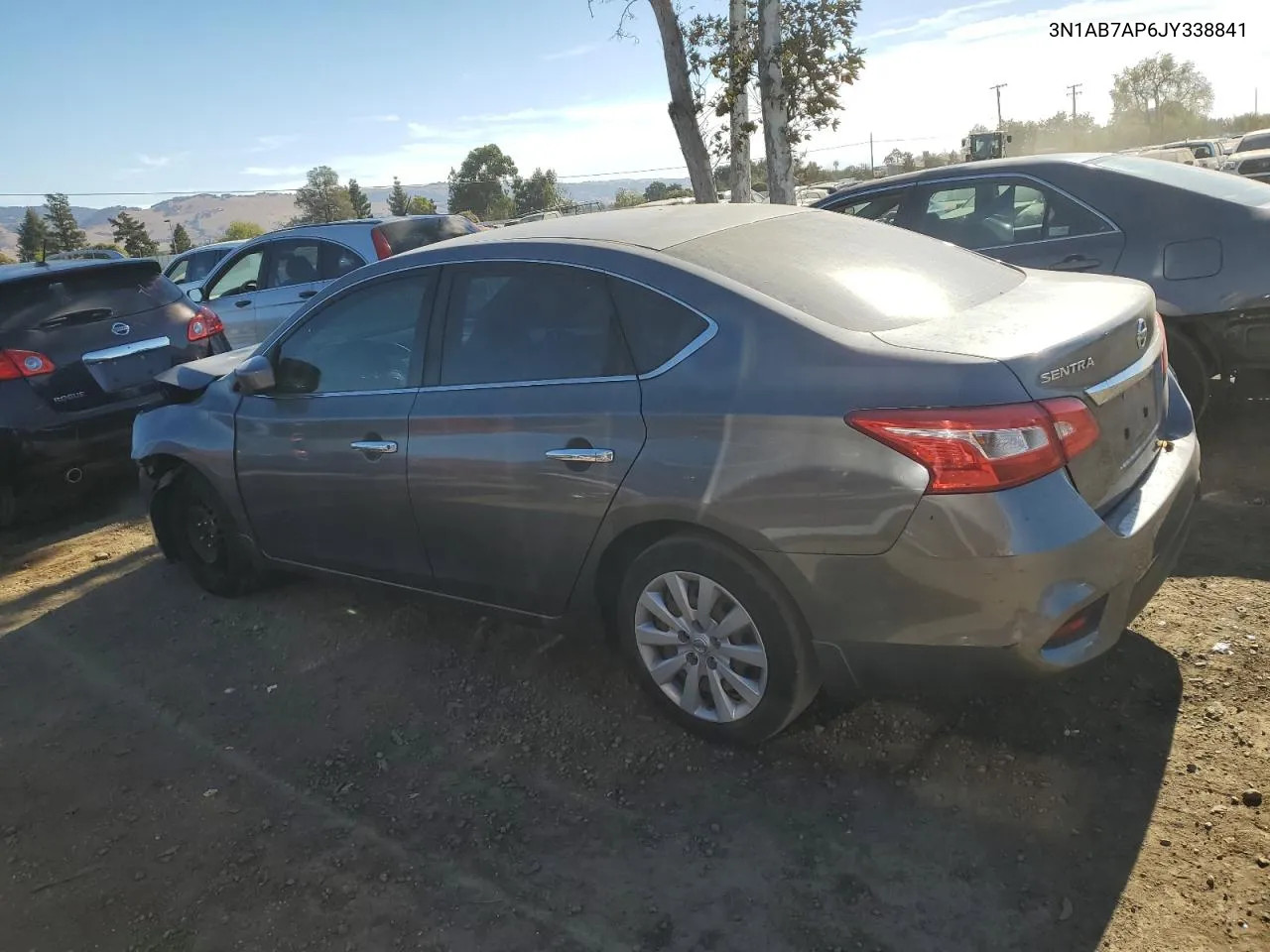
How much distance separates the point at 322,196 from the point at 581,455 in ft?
280

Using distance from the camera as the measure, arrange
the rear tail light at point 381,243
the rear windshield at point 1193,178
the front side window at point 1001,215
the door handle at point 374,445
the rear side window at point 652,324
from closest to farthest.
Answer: the rear side window at point 652,324, the door handle at point 374,445, the rear windshield at point 1193,178, the front side window at point 1001,215, the rear tail light at point 381,243

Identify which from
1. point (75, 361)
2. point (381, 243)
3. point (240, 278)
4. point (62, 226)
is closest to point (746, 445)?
point (75, 361)

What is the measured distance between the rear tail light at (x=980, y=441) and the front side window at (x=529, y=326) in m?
0.95

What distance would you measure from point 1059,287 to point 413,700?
2782 millimetres

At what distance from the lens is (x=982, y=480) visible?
7.91ft

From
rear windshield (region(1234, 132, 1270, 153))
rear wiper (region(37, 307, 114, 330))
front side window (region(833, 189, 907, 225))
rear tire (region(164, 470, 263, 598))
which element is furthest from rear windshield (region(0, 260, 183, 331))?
rear windshield (region(1234, 132, 1270, 153))

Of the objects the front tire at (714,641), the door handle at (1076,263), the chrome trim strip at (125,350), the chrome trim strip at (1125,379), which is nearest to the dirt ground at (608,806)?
the front tire at (714,641)

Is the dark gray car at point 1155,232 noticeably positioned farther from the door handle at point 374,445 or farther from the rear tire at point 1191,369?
the door handle at point 374,445

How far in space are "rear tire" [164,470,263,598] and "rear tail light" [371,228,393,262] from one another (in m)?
4.23

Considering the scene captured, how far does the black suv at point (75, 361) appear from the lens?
19.3ft

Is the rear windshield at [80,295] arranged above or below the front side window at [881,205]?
above

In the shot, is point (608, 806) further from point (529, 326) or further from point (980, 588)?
point (529, 326)

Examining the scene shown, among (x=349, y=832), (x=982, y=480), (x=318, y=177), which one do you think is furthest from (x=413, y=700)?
(x=318, y=177)

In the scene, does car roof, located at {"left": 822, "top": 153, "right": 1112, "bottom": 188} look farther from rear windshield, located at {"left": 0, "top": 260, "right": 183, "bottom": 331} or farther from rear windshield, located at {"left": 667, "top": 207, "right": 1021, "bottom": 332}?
rear windshield, located at {"left": 0, "top": 260, "right": 183, "bottom": 331}
